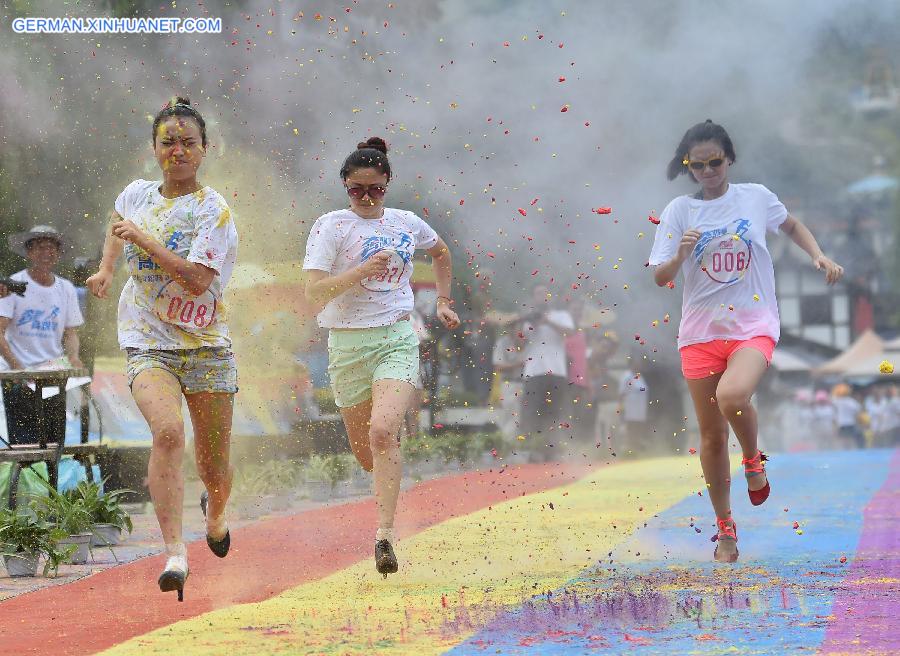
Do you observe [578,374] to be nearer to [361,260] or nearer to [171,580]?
[361,260]

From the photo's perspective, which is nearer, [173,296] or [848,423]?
[173,296]

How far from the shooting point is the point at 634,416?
18.5 metres

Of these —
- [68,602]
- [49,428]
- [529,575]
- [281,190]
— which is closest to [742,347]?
[529,575]

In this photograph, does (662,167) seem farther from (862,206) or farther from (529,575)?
(862,206)

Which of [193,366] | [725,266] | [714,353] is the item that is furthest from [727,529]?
[193,366]

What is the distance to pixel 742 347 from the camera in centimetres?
705

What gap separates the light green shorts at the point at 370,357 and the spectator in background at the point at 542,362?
722cm

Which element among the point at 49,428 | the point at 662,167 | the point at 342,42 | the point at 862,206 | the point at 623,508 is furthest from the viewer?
the point at 862,206

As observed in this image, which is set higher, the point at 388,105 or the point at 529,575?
the point at 388,105

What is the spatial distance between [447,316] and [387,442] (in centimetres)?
65

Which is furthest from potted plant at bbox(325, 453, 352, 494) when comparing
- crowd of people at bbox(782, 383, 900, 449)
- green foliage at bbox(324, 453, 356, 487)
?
crowd of people at bbox(782, 383, 900, 449)

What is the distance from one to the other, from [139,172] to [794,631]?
29.2 ft

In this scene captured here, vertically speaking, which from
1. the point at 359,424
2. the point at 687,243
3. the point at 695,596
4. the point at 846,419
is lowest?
the point at 695,596

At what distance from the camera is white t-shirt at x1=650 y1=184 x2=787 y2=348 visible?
23.2ft
